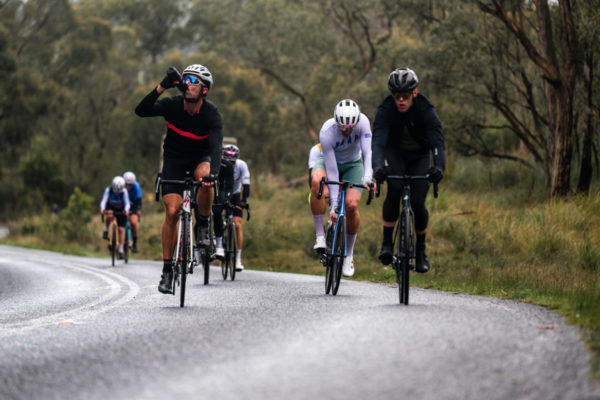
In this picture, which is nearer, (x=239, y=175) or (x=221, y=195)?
(x=221, y=195)

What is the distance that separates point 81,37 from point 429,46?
106ft

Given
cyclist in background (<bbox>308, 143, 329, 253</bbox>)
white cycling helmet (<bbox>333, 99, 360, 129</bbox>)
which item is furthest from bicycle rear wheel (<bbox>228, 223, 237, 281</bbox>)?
white cycling helmet (<bbox>333, 99, 360, 129</bbox>)

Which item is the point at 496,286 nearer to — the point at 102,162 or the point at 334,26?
the point at 334,26

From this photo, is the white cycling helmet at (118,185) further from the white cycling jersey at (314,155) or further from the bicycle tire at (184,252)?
the bicycle tire at (184,252)

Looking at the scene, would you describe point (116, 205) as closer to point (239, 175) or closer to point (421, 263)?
point (239, 175)

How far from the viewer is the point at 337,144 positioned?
31.6 feet

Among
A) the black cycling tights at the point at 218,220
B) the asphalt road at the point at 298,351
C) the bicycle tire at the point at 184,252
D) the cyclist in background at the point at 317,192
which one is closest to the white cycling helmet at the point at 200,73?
the bicycle tire at the point at 184,252

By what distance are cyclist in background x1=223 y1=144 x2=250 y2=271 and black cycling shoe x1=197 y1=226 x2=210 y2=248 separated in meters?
3.36

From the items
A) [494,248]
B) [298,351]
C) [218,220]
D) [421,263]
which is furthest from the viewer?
[494,248]

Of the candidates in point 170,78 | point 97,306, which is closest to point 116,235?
point 97,306

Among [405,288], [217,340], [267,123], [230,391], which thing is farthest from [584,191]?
[267,123]

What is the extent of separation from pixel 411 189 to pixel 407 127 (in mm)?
650

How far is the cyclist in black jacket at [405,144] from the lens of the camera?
8.05 m

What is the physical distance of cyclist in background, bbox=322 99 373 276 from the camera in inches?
363
